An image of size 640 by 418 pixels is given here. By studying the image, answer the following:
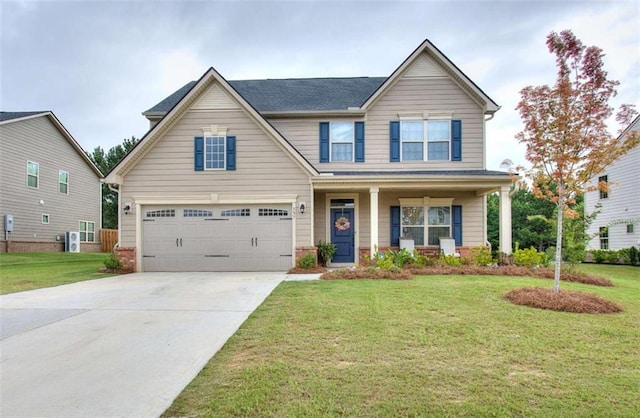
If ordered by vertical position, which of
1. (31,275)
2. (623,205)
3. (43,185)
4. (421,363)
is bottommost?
(31,275)

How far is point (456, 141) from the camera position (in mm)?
13195

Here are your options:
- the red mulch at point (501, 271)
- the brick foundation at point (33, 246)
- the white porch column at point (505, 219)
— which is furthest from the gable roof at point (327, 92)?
the brick foundation at point (33, 246)

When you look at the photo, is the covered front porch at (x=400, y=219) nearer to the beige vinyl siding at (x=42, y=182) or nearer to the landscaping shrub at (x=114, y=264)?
the landscaping shrub at (x=114, y=264)

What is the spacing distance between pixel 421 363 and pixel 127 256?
36.9ft

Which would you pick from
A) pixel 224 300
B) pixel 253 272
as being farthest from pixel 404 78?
pixel 224 300

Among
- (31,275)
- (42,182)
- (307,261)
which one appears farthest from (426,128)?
(42,182)

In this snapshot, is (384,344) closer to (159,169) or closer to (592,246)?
(159,169)

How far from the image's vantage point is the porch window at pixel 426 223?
13.5 m

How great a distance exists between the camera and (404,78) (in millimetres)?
13312

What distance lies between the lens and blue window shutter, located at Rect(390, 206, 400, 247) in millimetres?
13367

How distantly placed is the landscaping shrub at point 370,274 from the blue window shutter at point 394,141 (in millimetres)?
4865

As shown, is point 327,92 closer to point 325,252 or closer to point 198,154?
point 198,154

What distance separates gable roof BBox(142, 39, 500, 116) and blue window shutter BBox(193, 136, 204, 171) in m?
2.05

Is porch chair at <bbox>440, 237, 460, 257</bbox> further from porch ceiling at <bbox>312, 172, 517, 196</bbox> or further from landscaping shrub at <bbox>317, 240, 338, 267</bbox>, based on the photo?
landscaping shrub at <bbox>317, 240, 338, 267</bbox>
